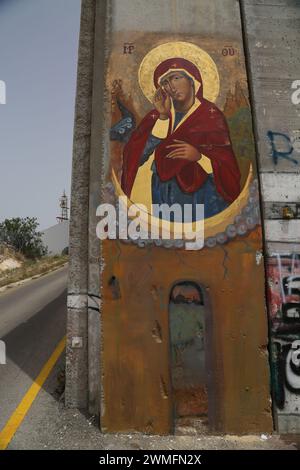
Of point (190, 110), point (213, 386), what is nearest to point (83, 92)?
point (190, 110)

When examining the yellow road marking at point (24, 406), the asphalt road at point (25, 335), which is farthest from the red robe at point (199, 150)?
the asphalt road at point (25, 335)

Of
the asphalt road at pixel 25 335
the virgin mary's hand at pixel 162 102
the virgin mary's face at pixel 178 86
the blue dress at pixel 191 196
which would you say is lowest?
the asphalt road at pixel 25 335

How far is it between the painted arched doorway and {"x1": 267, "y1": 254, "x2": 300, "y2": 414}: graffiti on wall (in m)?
0.93

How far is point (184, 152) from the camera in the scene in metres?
5.05

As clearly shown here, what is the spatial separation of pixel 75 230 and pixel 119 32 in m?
3.02

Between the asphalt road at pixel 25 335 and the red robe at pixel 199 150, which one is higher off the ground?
the red robe at pixel 199 150

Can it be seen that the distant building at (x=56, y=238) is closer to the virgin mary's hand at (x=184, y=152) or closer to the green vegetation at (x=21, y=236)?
the green vegetation at (x=21, y=236)

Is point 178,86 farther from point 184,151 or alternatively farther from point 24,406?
point 24,406

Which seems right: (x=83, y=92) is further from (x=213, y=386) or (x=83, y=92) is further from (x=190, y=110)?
(x=213, y=386)

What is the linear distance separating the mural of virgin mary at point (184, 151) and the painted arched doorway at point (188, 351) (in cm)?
117

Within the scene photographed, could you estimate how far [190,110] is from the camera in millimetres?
5195

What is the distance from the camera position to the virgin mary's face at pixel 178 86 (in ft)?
17.2

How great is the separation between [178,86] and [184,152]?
104 cm

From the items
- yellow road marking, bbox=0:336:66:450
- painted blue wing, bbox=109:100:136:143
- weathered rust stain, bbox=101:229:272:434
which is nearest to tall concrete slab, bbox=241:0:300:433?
weathered rust stain, bbox=101:229:272:434
